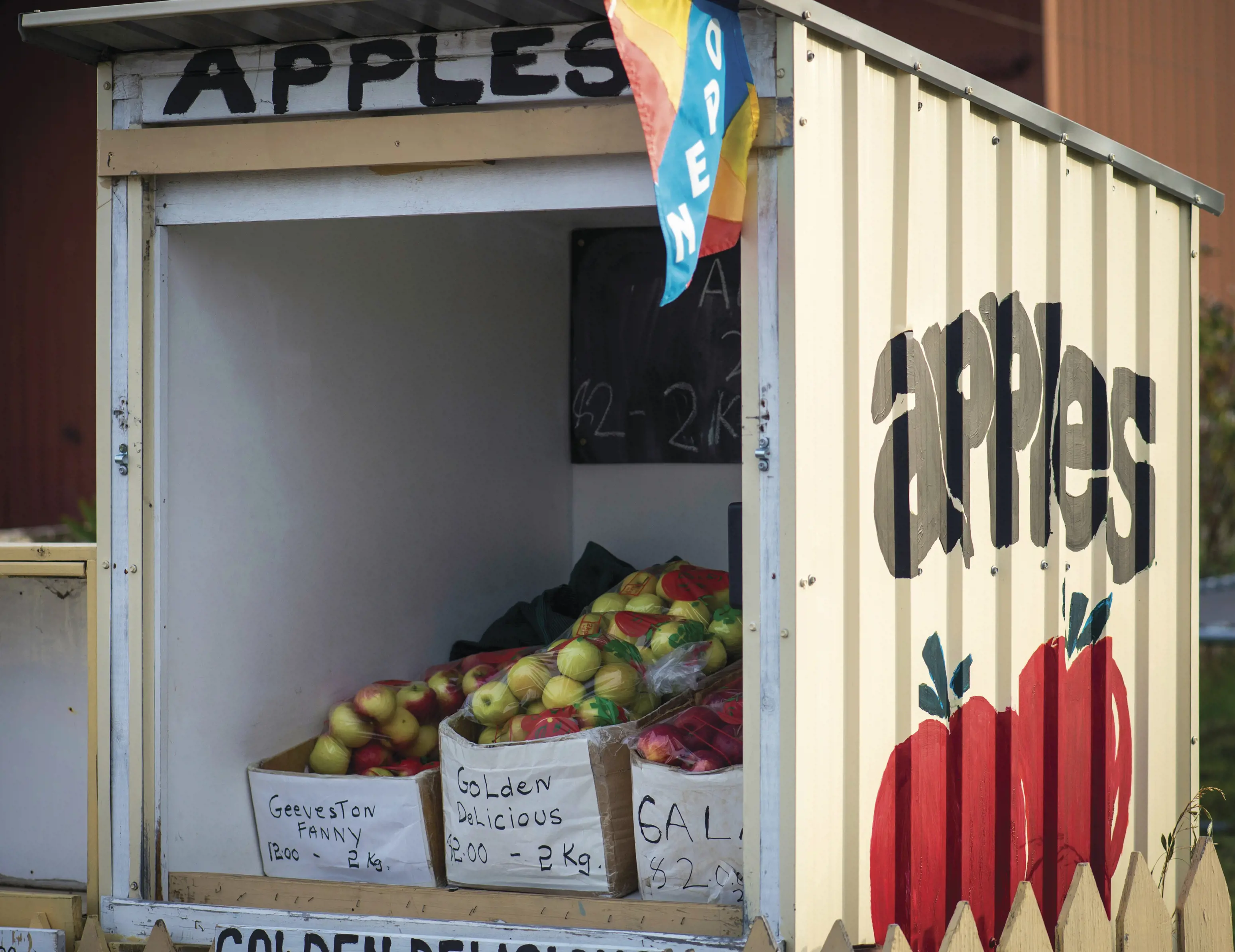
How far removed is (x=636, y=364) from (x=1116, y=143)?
178 centimetres

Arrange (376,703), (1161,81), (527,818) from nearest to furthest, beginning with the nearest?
(527,818), (376,703), (1161,81)

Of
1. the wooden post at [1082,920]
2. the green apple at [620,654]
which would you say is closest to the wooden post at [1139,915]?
the wooden post at [1082,920]

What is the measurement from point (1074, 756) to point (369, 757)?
186cm

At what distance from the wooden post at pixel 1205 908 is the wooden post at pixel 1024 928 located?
688 millimetres

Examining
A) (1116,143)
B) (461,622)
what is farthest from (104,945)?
(1116,143)

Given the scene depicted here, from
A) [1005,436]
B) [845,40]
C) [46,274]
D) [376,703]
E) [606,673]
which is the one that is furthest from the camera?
[46,274]

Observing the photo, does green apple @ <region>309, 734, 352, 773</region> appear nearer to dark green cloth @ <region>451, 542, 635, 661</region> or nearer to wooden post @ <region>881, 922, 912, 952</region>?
dark green cloth @ <region>451, 542, 635, 661</region>

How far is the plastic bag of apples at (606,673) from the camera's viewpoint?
313cm

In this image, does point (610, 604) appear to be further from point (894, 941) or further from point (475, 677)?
point (894, 941)

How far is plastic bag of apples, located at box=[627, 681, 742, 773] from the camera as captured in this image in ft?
9.32

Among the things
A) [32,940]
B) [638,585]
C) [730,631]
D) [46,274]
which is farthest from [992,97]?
[46,274]

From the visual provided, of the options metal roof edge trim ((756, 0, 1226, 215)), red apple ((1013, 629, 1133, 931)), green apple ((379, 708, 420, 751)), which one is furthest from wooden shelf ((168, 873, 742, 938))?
metal roof edge trim ((756, 0, 1226, 215))

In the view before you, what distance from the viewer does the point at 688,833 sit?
278cm

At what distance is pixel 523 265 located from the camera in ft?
14.8
